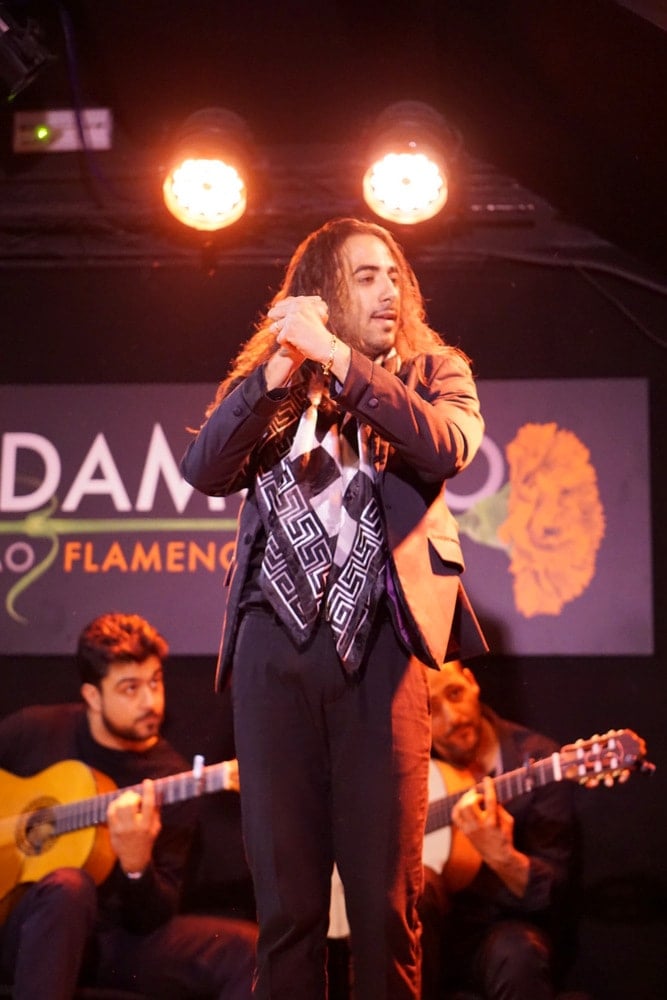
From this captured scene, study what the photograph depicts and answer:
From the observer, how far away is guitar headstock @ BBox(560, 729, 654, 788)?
125 inches

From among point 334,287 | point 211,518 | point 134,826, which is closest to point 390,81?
point 211,518

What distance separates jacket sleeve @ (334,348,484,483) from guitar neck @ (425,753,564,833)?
1.61 metres

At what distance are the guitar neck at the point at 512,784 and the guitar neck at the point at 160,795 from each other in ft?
2.37

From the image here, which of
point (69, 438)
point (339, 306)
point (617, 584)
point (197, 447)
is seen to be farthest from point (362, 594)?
point (69, 438)

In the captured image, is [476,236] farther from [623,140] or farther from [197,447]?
[197,447]

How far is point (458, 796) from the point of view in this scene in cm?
383

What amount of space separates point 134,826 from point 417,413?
→ 2185mm

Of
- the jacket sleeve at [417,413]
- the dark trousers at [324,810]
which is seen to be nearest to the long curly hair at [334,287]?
the jacket sleeve at [417,413]

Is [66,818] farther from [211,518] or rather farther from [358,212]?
[358,212]

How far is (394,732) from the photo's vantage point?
2178 mm

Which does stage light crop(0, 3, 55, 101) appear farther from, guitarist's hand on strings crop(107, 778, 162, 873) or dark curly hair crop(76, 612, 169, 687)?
guitarist's hand on strings crop(107, 778, 162, 873)

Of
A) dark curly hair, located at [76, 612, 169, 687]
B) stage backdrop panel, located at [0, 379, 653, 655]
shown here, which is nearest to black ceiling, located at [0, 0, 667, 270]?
stage backdrop panel, located at [0, 379, 653, 655]

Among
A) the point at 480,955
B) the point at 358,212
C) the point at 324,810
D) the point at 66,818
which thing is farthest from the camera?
the point at 358,212

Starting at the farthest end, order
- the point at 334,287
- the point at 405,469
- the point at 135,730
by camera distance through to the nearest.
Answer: the point at 135,730
the point at 334,287
the point at 405,469
